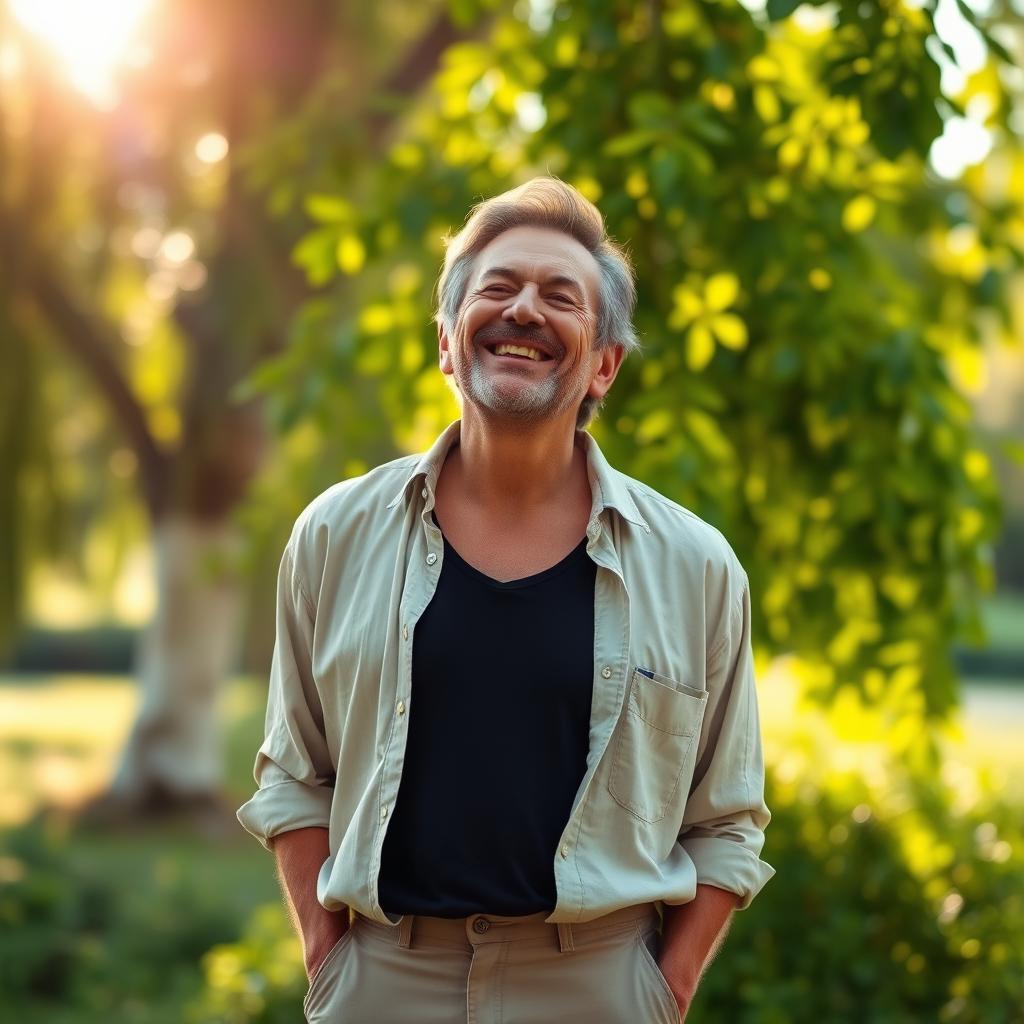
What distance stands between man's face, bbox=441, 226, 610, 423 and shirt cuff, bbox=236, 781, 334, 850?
0.68m

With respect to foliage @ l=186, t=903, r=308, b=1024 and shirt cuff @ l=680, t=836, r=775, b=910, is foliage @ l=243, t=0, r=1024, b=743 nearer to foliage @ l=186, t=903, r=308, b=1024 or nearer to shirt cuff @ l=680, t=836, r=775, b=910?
shirt cuff @ l=680, t=836, r=775, b=910

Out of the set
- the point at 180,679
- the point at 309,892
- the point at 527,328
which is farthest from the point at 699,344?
the point at 180,679

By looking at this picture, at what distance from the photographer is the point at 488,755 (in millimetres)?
2160

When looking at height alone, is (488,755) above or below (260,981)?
above

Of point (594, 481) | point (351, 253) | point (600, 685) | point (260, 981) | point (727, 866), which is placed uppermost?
point (351, 253)

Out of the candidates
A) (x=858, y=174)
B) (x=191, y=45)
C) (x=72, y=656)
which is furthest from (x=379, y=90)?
(x=72, y=656)

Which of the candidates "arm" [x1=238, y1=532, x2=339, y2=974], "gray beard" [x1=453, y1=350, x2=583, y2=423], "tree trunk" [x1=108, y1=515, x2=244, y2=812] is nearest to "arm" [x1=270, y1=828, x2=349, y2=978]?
"arm" [x1=238, y1=532, x2=339, y2=974]

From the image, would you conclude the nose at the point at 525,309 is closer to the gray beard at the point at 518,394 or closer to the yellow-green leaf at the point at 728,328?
the gray beard at the point at 518,394

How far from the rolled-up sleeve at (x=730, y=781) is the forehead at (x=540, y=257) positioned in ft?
1.82

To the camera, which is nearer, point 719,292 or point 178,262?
point 719,292

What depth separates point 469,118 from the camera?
167 inches

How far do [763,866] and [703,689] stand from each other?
33cm

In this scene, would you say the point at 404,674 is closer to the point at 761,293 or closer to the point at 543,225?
the point at 543,225

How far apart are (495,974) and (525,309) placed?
989mm
